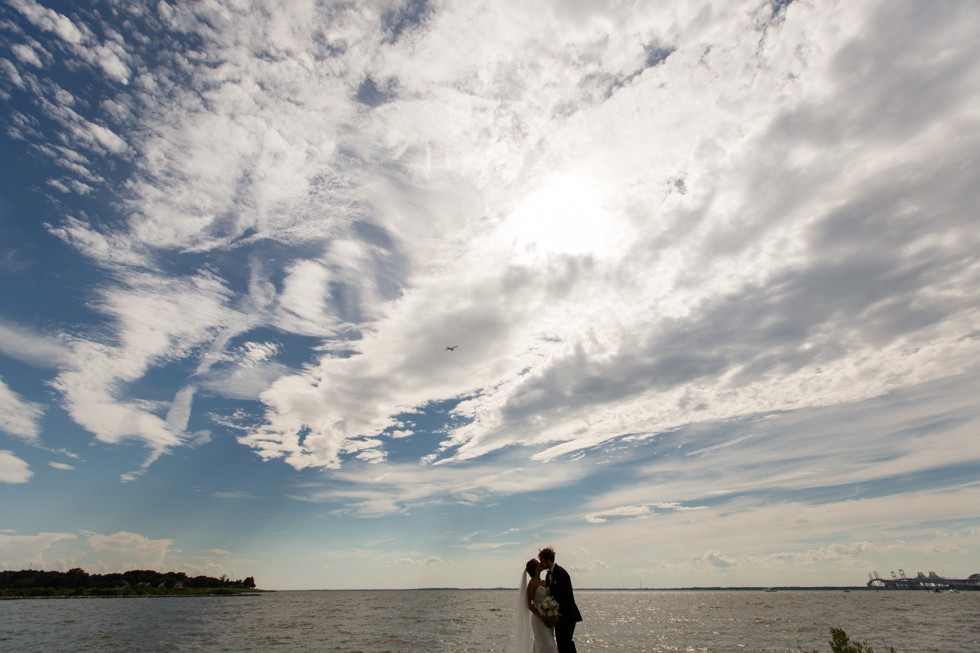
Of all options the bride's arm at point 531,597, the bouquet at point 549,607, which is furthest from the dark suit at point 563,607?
the bride's arm at point 531,597

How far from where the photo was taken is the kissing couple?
45.9ft

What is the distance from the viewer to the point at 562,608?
45.9ft

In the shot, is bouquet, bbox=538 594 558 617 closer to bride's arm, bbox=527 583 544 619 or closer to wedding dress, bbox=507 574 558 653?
wedding dress, bbox=507 574 558 653

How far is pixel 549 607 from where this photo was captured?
46.0 feet

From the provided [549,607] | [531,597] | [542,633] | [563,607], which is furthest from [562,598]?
[542,633]

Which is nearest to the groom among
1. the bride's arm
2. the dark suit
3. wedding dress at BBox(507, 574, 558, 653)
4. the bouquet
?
the dark suit

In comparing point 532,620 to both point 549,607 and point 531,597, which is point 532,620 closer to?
point 531,597

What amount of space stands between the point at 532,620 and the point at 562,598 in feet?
4.85

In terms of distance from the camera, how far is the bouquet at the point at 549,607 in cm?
1393

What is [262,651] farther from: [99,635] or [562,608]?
[562,608]

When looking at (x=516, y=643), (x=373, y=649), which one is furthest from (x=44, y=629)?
(x=516, y=643)

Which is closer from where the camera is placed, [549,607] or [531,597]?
[549,607]

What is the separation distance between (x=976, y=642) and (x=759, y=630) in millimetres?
20621

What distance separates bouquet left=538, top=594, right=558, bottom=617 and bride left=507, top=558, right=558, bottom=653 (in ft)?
0.31
